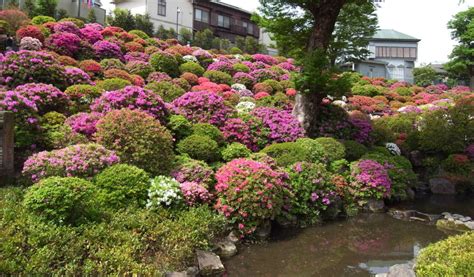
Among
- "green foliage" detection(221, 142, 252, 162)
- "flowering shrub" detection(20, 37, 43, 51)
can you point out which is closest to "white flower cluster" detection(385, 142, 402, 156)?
"green foliage" detection(221, 142, 252, 162)

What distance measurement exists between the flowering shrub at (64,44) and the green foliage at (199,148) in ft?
33.5

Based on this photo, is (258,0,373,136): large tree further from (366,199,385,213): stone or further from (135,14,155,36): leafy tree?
(135,14,155,36): leafy tree

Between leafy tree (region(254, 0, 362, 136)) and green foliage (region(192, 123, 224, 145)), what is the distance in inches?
155

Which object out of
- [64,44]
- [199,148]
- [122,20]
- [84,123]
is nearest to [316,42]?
[199,148]

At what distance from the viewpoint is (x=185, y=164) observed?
8.80m

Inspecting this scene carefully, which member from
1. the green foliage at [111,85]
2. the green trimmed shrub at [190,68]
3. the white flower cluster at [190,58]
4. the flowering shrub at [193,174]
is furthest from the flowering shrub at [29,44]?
the flowering shrub at [193,174]

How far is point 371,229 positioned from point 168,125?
20.1ft

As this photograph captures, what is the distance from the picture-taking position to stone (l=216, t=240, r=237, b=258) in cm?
707

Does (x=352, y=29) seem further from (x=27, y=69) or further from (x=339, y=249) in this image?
(x=27, y=69)

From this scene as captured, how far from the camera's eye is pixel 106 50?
18.5 m

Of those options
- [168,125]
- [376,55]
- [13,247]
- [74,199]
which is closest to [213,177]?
[168,125]

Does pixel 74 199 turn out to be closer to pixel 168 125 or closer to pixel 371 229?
pixel 168 125

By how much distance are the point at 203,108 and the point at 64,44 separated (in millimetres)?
9227

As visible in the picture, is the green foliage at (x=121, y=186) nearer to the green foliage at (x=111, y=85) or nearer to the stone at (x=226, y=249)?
the stone at (x=226, y=249)
